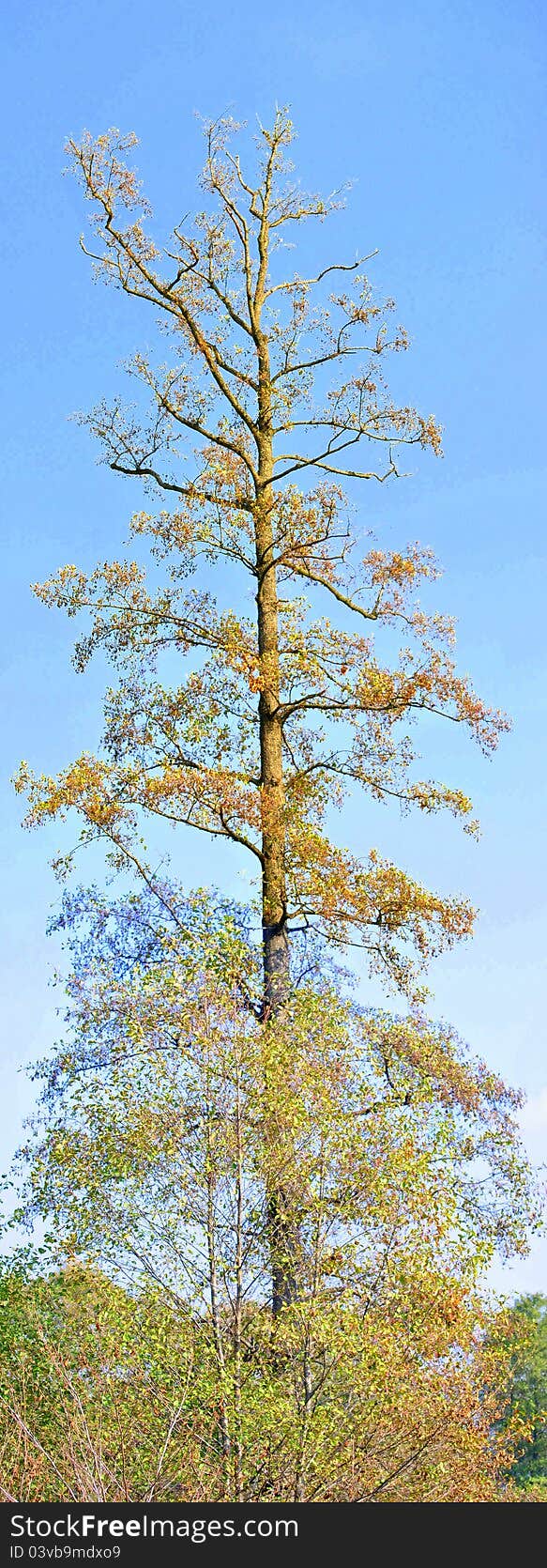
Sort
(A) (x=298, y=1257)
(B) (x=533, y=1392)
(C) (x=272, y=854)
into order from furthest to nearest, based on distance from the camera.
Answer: (B) (x=533, y=1392), (C) (x=272, y=854), (A) (x=298, y=1257)

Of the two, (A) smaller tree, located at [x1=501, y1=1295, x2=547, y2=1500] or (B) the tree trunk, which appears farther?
(A) smaller tree, located at [x1=501, y1=1295, x2=547, y2=1500]

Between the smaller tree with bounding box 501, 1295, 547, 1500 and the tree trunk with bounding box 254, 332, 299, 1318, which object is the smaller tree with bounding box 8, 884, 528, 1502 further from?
the smaller tree with bounding box 501, 1295, 547, 1500

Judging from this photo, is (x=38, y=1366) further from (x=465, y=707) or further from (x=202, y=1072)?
(x=465, y=707)

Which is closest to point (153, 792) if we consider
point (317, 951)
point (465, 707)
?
point (317, 951)

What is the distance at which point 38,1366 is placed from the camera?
35.6 ft

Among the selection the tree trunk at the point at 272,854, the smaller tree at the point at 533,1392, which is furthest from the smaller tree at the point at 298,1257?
the smaller tree at the point at 533,1392

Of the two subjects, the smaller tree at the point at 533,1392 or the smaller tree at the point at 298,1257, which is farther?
the smaller tree at the point at 533,1392

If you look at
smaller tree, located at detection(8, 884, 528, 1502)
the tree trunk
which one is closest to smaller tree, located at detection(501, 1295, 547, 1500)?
the tree trunk

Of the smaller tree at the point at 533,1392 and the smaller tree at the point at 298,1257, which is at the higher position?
the smaller tree at the point at 533,1392

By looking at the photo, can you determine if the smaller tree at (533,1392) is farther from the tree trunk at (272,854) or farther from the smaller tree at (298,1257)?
the smaller tree at (298,1257)

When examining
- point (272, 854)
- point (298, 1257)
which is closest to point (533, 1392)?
point (272, 854)

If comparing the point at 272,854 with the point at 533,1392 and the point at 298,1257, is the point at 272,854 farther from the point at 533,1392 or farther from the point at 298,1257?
the point at 533,1392

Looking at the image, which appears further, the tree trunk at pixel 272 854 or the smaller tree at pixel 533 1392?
the smaller tree at pixel 533 1392

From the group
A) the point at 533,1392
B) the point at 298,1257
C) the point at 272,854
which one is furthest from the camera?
the point at 533,1392
